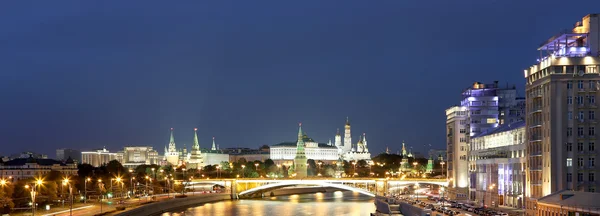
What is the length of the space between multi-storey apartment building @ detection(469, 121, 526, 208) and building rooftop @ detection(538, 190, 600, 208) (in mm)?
21572

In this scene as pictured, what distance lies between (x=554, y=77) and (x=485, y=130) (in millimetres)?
46255

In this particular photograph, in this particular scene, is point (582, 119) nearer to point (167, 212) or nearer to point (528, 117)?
point (528, 117)

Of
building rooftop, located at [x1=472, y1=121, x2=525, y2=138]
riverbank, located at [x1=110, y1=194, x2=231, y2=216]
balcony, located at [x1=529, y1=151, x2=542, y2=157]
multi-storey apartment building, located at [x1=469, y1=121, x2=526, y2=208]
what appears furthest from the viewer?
riverbank, located at [x1=110, y1=194, x2=231, y2=216]

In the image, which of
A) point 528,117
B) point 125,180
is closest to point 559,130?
point 528,117

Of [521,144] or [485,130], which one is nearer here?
[521,144]

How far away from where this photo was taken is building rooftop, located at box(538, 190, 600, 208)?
60812 mm

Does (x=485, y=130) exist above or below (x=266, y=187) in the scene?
above

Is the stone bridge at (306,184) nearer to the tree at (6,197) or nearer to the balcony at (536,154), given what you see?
the balcony at (536,154)

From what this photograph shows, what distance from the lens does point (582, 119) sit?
77.6 m

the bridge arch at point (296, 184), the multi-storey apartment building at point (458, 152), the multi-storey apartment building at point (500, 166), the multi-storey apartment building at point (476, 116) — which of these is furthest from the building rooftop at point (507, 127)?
the bridge arch at point (296, 184)

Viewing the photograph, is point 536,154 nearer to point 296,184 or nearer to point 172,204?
point 172,204

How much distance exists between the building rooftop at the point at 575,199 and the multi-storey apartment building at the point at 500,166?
70.8ft

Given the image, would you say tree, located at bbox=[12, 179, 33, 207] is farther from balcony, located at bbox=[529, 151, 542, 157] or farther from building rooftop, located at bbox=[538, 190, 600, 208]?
building rooftop, located at bbox=[538, 190, 600, 208]

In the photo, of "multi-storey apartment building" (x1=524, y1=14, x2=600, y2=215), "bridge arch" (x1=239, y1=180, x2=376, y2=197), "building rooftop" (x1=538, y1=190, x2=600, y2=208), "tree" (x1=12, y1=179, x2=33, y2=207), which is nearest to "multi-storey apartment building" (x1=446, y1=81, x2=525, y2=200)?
"bridge arch" (x1=239, y1=180, x2=376, y2=197)
